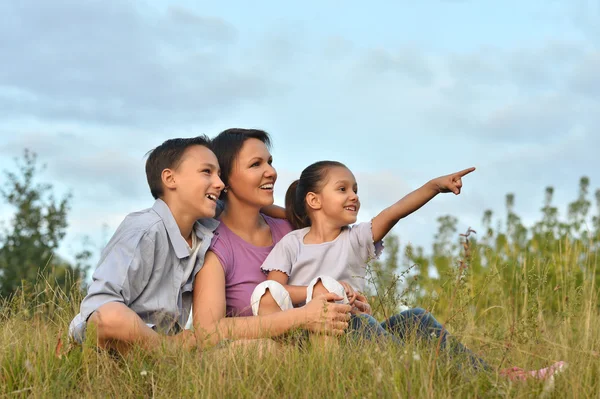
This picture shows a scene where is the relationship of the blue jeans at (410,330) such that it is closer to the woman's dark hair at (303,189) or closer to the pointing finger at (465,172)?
the pointing finger at (465,172)

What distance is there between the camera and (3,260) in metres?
9.25

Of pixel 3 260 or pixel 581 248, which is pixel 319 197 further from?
pixel 3 260

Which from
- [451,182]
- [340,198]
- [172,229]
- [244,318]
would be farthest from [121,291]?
[451,182]

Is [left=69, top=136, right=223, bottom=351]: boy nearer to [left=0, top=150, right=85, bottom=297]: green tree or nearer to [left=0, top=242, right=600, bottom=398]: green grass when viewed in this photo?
[left=0, top=242, right=600, bottom=398]: green grass

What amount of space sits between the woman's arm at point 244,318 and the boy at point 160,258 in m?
0.10

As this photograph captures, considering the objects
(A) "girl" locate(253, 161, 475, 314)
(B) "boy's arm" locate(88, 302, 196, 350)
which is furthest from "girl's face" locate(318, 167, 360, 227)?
(B) "boy's arm" locate(88, 302, 196, 350)

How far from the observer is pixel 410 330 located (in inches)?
159

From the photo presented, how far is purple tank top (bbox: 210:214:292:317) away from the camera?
4.44 m

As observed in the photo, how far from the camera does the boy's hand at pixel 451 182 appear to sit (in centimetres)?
410

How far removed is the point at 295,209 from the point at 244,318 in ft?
3.81

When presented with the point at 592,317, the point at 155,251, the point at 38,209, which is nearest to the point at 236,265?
the point at 155,251

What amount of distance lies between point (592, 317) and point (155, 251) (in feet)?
10.9

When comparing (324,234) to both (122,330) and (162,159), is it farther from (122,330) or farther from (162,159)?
(122,330)

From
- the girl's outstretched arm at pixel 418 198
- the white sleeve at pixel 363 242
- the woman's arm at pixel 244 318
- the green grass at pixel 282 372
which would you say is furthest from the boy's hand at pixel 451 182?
the woman's arm at pixel 244 318
